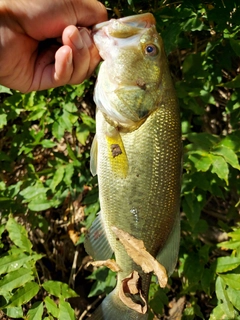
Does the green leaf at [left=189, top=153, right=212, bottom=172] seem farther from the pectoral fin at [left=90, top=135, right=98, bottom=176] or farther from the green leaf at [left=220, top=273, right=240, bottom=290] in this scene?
the green leaf at [left=220, top=273, right=240, bottom=290]

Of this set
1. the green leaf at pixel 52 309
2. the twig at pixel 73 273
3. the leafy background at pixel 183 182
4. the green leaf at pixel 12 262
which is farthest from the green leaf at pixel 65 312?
the twig at pixel 73 273

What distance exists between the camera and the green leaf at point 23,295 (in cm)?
244

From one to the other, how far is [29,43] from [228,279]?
5.68ft

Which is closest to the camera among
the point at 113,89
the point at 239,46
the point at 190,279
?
the point at 113,89

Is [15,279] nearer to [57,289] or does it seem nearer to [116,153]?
[57,289]

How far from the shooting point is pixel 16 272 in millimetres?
2498

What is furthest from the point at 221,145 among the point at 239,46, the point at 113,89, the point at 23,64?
the point at 23,64

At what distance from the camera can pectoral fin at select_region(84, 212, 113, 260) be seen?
2184 millimetres

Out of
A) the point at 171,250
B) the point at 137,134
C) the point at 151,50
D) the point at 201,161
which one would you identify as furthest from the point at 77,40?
the point at 171,250

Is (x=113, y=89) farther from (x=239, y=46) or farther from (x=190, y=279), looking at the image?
(x=190, y=279)

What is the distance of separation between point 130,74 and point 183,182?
0.93 m

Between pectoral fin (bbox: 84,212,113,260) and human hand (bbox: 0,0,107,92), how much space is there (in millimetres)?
741

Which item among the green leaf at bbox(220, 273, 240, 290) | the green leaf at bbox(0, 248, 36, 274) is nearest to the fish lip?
the green leaf at bbox(0, 248, 36, 274)

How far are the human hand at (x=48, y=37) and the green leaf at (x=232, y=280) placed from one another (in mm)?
1439
